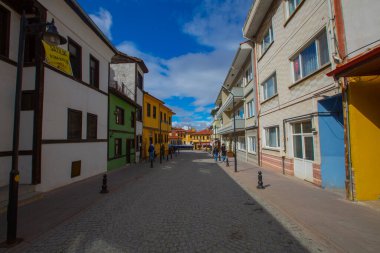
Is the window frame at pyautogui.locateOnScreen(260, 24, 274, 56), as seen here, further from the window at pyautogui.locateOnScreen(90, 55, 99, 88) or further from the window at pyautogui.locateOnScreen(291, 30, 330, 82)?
the window at pyautogui.locateOnScreen(90, 55, 99, 88)

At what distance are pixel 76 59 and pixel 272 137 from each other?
40.7 ft

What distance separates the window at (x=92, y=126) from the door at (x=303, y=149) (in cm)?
1078

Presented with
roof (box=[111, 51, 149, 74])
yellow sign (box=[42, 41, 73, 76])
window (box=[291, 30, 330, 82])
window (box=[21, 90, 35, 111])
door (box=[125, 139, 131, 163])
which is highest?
roof (box=[111, 51, 149, 74])

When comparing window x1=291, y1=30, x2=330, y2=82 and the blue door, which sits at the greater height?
window x1=291, y1=30, x2=330, y2=82

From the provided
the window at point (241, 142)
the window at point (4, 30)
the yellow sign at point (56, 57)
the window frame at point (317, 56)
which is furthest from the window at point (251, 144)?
the window at point (4, 30)

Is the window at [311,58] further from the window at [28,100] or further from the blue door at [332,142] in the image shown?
the window at [28,100]

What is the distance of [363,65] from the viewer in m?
5.39

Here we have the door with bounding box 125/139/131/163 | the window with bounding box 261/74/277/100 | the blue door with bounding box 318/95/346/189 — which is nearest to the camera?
the blue door with bounding box 318/95/346/189

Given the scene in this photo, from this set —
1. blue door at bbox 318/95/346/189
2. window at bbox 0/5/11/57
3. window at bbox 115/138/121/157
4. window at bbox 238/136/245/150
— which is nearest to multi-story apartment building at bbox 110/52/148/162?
window at bbox 115/138/121/157

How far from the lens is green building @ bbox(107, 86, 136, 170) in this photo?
48.9 feet

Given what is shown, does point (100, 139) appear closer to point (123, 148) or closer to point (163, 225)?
point (123, 148)

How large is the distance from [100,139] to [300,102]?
10977 millimetres

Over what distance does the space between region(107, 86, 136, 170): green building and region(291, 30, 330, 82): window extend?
Answer: 36.4 feet

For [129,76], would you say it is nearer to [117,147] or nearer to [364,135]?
[117,147]
